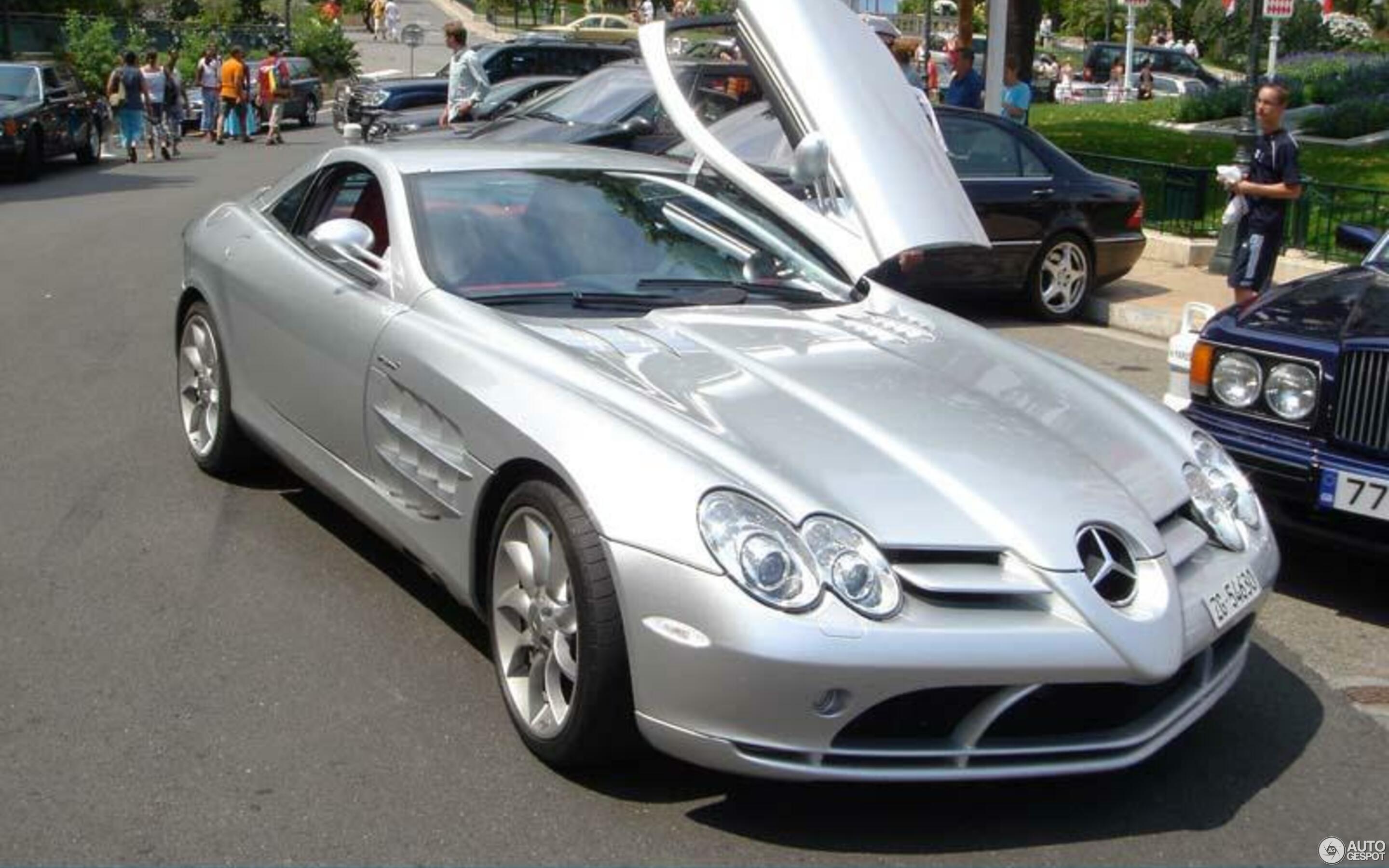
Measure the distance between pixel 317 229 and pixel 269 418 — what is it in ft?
2.94

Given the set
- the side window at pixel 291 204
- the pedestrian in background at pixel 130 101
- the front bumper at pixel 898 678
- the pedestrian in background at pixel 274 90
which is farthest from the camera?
the pedestrian in background at pixel 274 90

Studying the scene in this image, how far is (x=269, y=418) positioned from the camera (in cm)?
589

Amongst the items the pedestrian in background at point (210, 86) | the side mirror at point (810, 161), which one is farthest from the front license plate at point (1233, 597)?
the pedestrian in background at point (210, 86)

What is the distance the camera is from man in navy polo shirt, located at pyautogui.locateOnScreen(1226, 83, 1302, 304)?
970 centimetres

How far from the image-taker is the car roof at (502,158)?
566 cm

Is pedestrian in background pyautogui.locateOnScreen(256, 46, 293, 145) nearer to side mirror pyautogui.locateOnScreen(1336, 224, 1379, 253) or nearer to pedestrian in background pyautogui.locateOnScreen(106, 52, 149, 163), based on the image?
pedestrian in background pyautogui.locateOnScreen(106, 52, 149, 163)

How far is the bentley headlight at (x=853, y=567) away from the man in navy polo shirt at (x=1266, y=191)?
6.73 m

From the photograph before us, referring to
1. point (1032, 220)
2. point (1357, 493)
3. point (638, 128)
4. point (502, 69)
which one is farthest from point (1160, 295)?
point (502, 69)

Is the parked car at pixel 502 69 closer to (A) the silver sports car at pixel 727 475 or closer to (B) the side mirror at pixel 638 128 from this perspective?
(B) the side mirror at pixel 638 128

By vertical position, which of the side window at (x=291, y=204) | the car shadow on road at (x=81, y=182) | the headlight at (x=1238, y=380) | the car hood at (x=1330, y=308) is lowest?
the car shadow on road at (x=81, y=182)

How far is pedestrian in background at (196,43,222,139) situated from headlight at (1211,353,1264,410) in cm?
2825

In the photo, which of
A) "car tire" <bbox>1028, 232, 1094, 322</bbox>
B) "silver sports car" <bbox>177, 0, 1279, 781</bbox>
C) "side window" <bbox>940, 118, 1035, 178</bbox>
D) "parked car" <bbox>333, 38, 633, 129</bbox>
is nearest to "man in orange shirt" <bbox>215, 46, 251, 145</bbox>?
"parked car" <bbox>333, 38, 633, 129</bbox>

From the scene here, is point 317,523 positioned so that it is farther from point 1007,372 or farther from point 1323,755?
point 1323,755

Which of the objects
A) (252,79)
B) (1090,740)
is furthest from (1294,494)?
(252,79)
